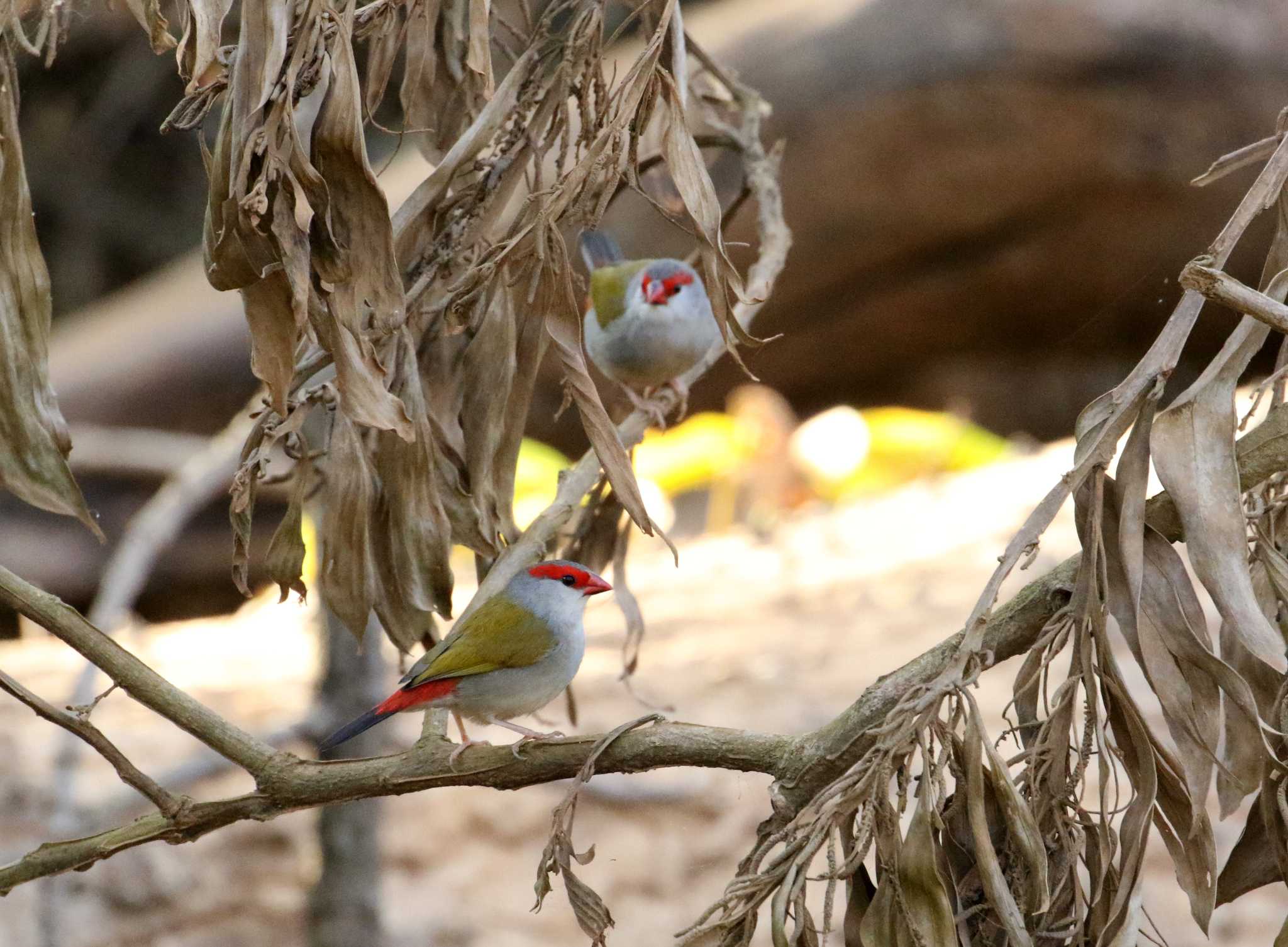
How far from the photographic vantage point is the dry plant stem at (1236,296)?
1.92 metres

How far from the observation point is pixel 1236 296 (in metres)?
1.93

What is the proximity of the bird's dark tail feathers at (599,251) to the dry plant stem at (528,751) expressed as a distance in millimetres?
3055

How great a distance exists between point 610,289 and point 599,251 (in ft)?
2.02

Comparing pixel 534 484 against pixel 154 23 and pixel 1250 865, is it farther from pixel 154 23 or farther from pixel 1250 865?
pixel 1250 865

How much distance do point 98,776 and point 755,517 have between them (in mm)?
4258

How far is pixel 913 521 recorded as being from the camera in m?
7.74

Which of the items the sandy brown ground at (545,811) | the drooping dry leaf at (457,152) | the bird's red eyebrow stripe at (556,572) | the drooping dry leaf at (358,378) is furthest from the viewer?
the sandy brown ground at (545,811)

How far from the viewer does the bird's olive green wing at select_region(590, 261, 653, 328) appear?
4512 millimetres

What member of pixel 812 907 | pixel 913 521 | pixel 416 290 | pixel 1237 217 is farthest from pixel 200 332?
pixel 1237 217

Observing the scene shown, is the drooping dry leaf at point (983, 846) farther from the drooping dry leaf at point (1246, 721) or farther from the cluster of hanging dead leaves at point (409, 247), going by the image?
the cluster of hanging dead leaves at point (409, 247)

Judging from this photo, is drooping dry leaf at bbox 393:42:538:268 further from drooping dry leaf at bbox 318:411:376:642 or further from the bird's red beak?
the bird's red beak

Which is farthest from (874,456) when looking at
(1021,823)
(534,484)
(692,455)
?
(1021,823)

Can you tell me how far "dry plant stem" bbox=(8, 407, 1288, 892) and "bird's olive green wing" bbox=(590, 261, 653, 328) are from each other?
8.01 feet

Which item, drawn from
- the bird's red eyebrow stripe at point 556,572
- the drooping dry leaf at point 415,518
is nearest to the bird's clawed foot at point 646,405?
the bird's red eyebrow stripe at point 556,572
